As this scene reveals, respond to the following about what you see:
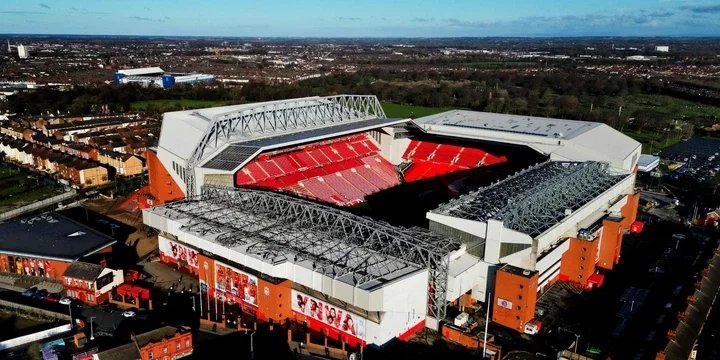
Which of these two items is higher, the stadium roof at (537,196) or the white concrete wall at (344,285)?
the stadium roof at (537,196)

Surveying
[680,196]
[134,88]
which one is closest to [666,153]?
[680,196]

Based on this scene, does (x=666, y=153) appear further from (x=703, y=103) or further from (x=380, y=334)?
(x=380, y=334)

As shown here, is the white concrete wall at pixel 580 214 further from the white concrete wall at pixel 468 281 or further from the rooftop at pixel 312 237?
the rooftop at pixel 312 237

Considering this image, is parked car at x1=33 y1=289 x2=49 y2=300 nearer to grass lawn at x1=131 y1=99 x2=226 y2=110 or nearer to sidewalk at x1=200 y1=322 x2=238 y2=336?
sidewalk at x1=200 y1=322 x2=238 y2=336

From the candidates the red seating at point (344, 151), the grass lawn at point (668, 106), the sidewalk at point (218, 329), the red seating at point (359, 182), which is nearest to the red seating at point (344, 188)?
the red seating at point (359, 182)

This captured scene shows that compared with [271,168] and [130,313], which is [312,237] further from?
[271,168]

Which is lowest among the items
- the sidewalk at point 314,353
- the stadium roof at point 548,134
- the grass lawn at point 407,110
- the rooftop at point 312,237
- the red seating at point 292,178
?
the sidewalk at point 314,353
